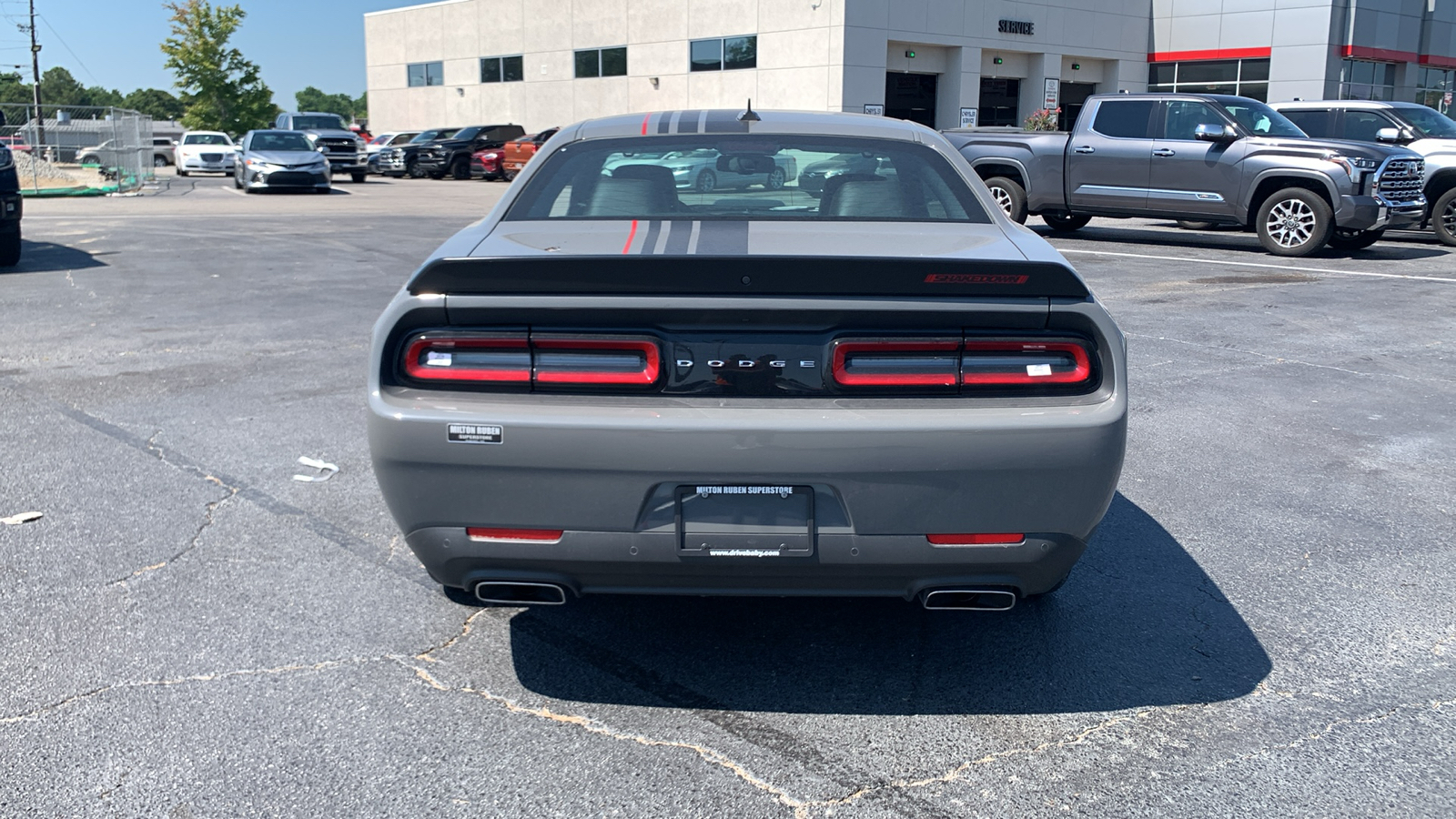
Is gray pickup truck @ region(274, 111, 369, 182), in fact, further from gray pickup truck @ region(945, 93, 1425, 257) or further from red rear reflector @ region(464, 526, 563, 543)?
red rear reflector @ region(464, 526, 563, 543)

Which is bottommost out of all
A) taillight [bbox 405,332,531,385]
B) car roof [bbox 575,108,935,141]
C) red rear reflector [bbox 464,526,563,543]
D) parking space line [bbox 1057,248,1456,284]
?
parking space line [bbox 1057,248,1456,284]

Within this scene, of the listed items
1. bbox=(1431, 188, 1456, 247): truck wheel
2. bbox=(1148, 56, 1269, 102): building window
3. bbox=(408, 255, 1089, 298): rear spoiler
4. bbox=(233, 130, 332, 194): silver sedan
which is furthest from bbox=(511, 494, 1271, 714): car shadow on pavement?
bbox=(1148, 56, 1269, 102): building window

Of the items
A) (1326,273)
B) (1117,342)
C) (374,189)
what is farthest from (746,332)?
(374,189)

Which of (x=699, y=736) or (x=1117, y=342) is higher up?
(x=1117, y=342)

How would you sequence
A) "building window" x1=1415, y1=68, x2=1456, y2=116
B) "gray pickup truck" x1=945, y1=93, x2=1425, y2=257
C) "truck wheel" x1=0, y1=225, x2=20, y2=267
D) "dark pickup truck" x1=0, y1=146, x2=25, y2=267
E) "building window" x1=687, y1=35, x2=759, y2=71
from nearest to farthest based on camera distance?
"dark pickup truck" x1=0, y1=146, x2=25, y2=267 → "truck wheel" x1=0, y1=225, x2=20, y2=267 → "gray pickup truck" x1=945, y1=93, x2=1425, y2=257 → "building window" x1=687, y1=35, x2=759, y2=71 → "building window" x1=1415, y1=68, x2=1456, y2=116

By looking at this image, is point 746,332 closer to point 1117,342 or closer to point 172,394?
point 1117,342

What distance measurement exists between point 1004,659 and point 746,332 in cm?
137

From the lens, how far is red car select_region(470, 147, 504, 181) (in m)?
34.8

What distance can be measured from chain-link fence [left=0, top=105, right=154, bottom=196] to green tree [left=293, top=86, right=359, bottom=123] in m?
135

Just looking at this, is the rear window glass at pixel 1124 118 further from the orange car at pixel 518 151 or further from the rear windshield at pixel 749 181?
the orange car at pixel 518 151

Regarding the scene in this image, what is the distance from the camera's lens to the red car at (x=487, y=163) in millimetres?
34750

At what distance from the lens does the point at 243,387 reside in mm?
7160

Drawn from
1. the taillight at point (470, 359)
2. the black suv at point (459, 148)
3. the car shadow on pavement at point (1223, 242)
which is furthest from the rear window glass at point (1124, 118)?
the black suv at point (459, 148)

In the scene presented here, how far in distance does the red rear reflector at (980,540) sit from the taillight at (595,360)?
2.80ft
